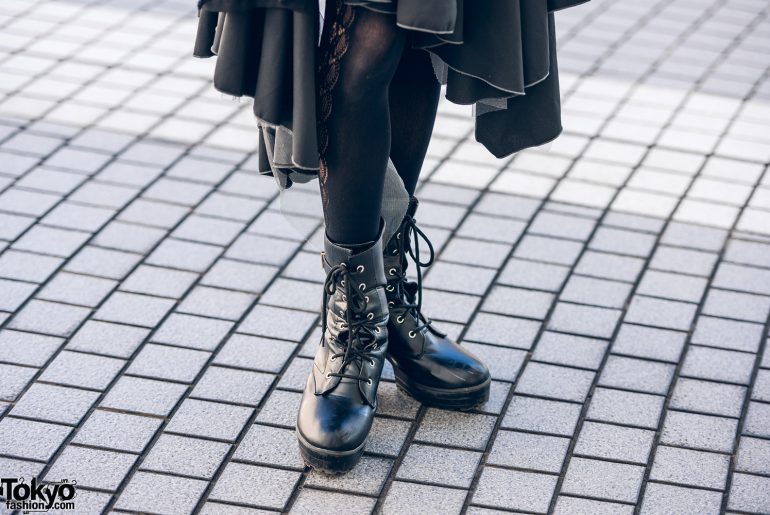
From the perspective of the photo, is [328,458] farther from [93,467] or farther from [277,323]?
[277,323]

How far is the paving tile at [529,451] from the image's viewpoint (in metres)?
2.33

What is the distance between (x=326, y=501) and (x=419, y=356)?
1.38ft

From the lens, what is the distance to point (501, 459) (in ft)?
7.68

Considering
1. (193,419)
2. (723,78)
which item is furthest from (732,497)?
(723,78)

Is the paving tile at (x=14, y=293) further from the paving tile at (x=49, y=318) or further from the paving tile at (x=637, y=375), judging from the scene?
the paving tile at (x=637, y=375)

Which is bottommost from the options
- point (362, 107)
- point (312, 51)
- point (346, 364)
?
point (346, 364)

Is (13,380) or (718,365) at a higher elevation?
(13,380)

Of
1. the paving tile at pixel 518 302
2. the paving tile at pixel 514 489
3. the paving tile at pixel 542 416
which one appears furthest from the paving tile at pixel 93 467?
the paving tile at pixel 518 302

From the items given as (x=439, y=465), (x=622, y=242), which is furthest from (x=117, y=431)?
(x=622, y=242)

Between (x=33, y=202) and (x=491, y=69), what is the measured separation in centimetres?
174

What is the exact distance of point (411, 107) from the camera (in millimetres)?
2371

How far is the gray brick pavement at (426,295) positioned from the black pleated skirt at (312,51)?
0.39 m

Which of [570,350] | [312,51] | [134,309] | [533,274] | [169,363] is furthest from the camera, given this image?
[533,274]
